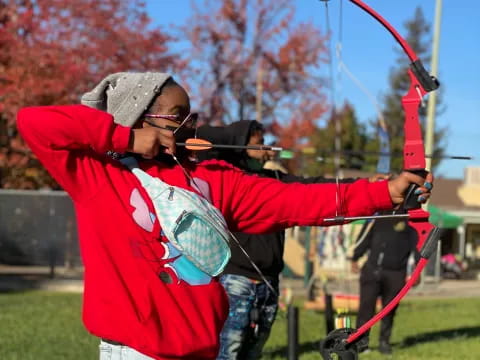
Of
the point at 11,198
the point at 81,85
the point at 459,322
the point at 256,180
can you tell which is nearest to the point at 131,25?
the point at 81,85

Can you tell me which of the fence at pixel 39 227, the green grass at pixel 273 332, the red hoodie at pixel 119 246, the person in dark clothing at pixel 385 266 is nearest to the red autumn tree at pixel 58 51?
the fence at pixel 39 227

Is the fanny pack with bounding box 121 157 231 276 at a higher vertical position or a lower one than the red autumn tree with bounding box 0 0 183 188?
lower

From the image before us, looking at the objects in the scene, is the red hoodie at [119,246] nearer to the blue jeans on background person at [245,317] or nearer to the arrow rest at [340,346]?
the arrow rest at [340,346]

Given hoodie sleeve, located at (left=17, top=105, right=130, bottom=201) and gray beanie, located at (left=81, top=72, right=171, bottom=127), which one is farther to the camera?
gray beanie, located at (left=81, top=72, right=171, bottom=127)

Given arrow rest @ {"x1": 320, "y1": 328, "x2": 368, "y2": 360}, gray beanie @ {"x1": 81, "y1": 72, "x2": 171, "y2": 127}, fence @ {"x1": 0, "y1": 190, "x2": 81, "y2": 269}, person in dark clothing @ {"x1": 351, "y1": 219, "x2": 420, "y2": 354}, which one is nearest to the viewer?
gray beanie @ {"x1": 81, "y1": 72, "x2": 171, "y2": 127}

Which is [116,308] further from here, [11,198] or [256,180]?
[11,198]

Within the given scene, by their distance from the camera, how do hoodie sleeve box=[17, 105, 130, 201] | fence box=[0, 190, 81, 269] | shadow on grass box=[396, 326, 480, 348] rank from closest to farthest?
hoodie sleeve box=[17, 105, 130, 201] < shadow on grass box=[396, 326, 480, 348] < fence box=[0, 190, 81, 269]

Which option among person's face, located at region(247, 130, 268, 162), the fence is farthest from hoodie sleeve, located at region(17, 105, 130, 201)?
the fence

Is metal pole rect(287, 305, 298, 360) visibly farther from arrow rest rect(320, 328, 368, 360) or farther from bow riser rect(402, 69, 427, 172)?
bow riser rect(402, 69, 427, 172)

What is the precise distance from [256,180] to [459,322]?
9.95 metres

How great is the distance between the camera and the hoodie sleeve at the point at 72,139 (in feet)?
8.60

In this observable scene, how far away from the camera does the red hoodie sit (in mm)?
2646

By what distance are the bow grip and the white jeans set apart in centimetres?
104

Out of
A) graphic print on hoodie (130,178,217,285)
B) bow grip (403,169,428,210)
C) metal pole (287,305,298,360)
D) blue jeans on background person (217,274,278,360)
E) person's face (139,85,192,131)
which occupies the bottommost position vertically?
metal pole (287,305,298,360)
